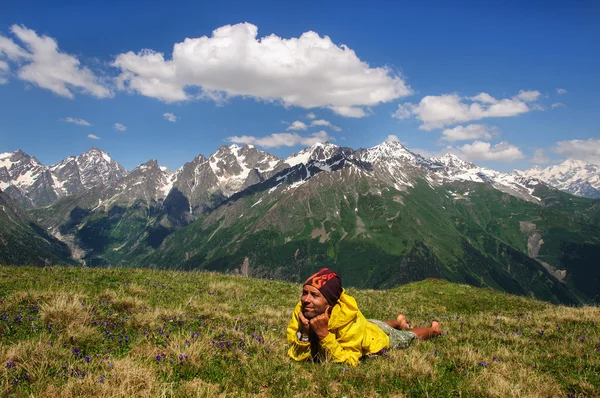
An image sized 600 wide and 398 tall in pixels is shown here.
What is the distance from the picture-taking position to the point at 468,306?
19703 millimetres

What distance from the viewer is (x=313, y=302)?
744 centimetres

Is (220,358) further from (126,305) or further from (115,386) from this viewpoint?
(126,305)

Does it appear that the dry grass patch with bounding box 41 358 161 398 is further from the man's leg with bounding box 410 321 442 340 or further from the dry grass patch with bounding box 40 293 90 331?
the man's leg with bounding box 410 321 442 340

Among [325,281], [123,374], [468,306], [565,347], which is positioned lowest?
[468,306]

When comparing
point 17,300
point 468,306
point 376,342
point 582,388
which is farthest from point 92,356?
point 468,306

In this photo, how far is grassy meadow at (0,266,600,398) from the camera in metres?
5.35

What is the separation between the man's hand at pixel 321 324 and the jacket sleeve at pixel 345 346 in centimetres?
11

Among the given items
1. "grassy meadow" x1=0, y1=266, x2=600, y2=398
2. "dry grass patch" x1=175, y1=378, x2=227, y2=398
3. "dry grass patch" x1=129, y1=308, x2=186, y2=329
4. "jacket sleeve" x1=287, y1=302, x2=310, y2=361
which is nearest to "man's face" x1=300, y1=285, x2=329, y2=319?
"jacket sleeve" x1=287, y1=302, x2=310, y2=361

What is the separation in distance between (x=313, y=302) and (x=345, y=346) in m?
1.38

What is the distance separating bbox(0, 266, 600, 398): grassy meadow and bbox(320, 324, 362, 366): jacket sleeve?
11.4 inches

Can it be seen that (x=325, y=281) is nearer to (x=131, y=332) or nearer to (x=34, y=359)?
(x=131, y=332)

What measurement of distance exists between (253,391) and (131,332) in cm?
405

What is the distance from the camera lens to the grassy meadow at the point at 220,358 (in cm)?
535

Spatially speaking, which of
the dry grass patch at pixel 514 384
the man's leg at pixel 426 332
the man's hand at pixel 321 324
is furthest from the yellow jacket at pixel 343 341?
the man's leg at pixel 426 332
